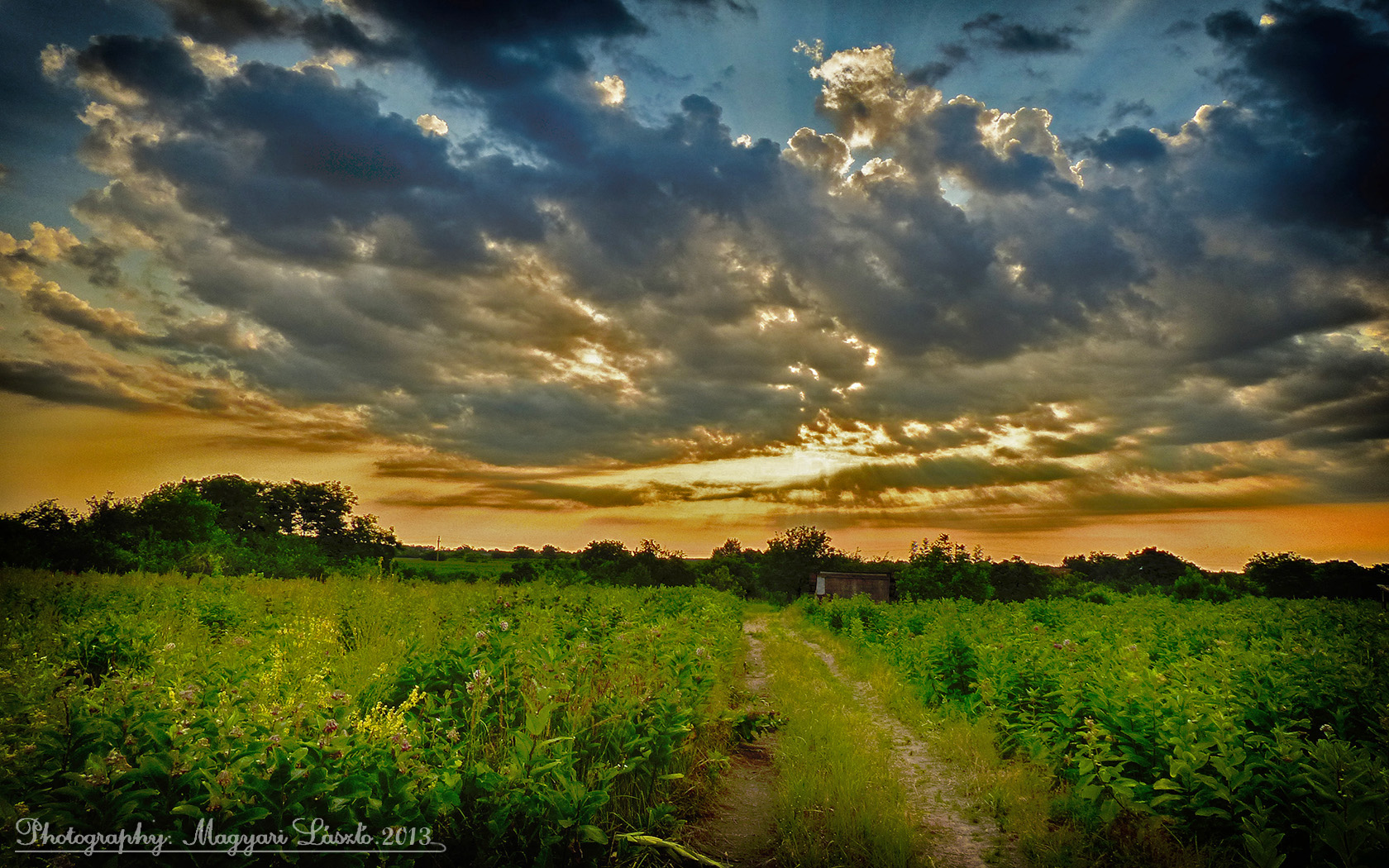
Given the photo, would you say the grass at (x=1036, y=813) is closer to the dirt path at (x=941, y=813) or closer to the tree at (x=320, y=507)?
the dirt path at (x=941, y=813)

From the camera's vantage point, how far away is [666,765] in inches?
216

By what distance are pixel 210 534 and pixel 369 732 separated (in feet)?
172

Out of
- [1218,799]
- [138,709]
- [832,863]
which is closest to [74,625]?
[138,709]

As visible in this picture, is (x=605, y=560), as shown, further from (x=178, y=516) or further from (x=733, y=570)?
(x=733, y=570)

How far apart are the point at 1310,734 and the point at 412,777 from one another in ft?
22.8

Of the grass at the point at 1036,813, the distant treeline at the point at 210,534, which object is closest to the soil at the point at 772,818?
the grass at the point at 1036,813

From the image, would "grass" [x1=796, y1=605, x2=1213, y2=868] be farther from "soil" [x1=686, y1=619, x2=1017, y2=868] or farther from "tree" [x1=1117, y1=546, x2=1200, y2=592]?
"tree" [x1=1117, y1=546, x2=1200, y2=592]

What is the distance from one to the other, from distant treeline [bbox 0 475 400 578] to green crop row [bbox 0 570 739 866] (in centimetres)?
1583

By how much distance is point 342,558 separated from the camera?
132 feet

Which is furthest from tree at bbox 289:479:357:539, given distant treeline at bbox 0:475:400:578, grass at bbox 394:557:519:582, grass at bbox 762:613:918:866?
grass at bbox 762:613:918:866

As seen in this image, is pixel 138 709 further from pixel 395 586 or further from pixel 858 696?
pixel 395 586

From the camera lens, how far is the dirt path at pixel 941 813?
5.34 metres

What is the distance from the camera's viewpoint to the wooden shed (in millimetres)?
67500

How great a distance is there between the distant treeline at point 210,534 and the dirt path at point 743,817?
18.0m
